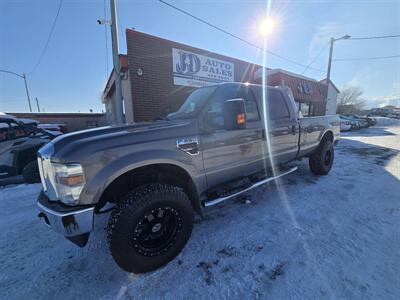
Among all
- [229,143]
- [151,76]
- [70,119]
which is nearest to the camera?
[229,143]

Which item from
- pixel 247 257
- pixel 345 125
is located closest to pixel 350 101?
pixel 345 125

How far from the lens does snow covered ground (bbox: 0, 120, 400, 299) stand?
1.85 meters

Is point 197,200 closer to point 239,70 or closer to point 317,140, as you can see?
point 317,140

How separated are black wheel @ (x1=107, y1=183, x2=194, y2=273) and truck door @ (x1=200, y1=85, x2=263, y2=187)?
0.63 m

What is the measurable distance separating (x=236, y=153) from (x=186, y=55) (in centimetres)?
657

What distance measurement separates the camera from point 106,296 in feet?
5.99

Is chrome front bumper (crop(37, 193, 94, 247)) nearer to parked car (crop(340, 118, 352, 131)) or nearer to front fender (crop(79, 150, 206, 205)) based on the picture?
front fender (crop(79, 150, 206, 205))

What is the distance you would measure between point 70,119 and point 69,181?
86.2 ft

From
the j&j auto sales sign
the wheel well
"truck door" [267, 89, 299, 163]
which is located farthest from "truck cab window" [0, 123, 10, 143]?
"truck door" [267, 89, 299, 163]

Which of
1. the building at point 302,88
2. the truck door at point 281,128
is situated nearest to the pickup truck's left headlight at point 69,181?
the truck door at point 281,128

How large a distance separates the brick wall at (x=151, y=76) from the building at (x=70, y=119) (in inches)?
702

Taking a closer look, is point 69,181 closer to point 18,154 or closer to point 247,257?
point 247,257

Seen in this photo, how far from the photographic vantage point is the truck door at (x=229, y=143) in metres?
2.58

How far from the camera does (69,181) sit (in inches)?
68.1
